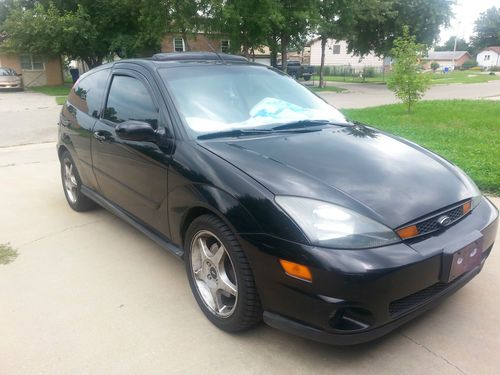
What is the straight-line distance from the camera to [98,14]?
1190 inches

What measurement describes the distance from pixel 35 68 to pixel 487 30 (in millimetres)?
103995

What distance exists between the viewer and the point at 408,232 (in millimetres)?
2211

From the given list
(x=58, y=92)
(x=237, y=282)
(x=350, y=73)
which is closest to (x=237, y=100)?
(x=237, y=282)

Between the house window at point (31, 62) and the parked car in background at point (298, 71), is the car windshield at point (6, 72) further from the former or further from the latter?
the parked car in background at point (298, 71)

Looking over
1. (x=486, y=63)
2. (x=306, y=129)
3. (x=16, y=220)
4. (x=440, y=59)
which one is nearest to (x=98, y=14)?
(x=16, y=220)

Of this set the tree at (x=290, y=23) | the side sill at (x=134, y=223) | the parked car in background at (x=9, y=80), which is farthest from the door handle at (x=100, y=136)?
the parked car in background at (x=9, y=80)

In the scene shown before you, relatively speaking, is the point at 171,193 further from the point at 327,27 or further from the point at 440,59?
the point at 440,59

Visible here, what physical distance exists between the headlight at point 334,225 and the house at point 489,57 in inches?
4085

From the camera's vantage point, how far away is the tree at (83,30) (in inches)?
1077

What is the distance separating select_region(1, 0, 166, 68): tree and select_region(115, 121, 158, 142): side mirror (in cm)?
2334

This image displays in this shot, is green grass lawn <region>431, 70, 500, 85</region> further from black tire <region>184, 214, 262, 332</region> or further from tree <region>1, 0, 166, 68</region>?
black tire <region>184, 214, 262, 332</region>

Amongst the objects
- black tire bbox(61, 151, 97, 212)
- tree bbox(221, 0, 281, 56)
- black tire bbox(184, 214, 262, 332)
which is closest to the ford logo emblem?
black tire bbox(184, 214, 262, 332)

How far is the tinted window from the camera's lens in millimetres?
4105

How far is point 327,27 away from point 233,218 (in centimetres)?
2585
